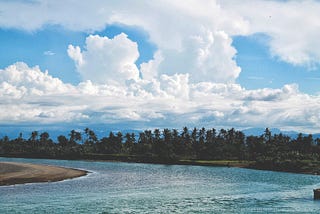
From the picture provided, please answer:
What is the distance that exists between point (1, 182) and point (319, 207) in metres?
63.7

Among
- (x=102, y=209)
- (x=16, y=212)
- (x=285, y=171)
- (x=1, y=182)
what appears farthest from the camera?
(x=285, y=171)

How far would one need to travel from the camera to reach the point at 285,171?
15225cm

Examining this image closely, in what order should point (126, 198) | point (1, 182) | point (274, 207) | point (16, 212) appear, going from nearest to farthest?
1. point (16, 212)
2. point (274, 207)
3. point (126, 198)
4. point (1, 182)

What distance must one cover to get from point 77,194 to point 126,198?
32.5 ft

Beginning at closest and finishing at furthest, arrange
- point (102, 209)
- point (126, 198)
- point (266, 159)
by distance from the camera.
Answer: point (102, 209)
point (126, 198)
point (266, 159)

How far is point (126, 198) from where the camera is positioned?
7088 centimetres

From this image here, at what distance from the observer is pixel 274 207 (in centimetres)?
6444

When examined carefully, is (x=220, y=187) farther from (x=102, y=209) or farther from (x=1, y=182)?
(x=1, y=182)

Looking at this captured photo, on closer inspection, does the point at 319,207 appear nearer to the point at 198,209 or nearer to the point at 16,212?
the point at 198,209

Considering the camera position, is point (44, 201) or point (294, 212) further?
point (44, 201)

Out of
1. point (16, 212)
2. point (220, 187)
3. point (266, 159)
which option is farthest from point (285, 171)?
point (16, 212)

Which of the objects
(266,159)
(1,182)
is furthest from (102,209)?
(266,159)

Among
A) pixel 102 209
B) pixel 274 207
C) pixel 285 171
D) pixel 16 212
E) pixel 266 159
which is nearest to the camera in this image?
pixel 16 212

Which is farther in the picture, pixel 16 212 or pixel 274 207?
pixel 274 207
